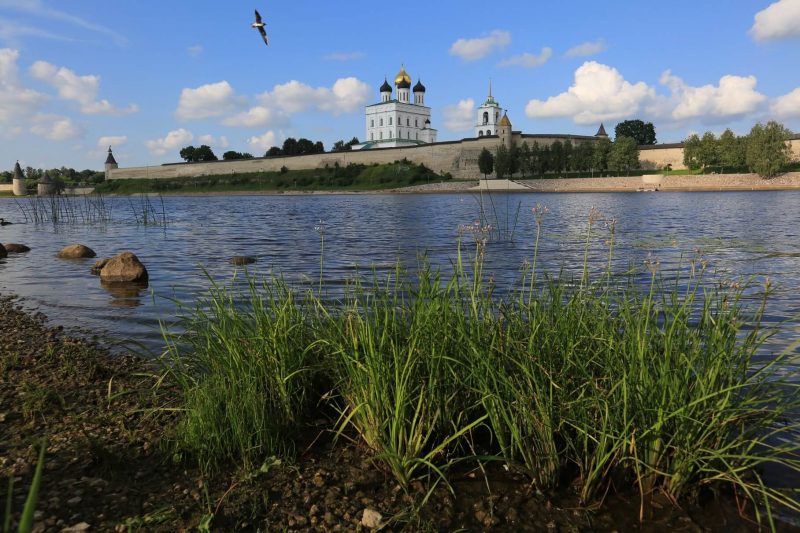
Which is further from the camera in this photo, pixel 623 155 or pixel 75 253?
pixel 623 155

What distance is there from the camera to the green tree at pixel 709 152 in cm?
7671

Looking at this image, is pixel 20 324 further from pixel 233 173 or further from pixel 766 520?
pixel 233 173

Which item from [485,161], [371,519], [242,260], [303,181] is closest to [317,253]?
[242,260]

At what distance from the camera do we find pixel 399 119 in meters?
119

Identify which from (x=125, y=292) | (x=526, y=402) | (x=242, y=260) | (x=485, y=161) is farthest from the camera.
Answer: (x=485, y=161)

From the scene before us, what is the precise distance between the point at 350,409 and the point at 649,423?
5.37 feet

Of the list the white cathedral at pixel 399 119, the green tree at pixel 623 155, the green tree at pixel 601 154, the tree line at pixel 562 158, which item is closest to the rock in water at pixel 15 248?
the tree line at pixel 562 158

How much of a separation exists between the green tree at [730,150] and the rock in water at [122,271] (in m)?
80.6

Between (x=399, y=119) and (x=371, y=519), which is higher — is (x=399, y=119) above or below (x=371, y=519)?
above

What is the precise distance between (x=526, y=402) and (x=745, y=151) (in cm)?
8451

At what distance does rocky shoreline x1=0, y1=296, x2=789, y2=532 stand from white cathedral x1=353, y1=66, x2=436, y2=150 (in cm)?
11613

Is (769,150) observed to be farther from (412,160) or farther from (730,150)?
(412,160)

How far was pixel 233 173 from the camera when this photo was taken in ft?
338

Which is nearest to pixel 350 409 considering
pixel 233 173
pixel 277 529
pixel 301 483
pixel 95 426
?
pixel 301 483
